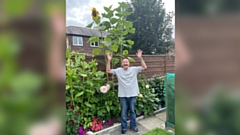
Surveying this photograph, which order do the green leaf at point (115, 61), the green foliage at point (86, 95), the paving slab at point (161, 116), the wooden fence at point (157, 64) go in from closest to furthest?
1. the green foliage at point (86, 95)
2. the green leaf at point (115, 61)
3. the paving slab at point (161, 116)
4. the wooden fence at point (157, 64)

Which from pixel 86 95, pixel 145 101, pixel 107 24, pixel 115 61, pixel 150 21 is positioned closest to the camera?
pixel 86 95

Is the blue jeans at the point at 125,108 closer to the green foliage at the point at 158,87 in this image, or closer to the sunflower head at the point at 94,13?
the green foliage at the point at 158,87

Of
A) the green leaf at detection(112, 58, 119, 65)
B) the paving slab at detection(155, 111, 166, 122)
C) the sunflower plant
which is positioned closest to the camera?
the sunflower plant

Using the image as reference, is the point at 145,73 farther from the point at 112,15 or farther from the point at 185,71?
the point at 185,71

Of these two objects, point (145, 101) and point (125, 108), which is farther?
point (145, 101)

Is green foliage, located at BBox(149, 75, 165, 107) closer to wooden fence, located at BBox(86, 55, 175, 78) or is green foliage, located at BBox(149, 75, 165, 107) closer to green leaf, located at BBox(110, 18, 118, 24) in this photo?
wooden fence, located at BBox(86, 55, 175, 78)

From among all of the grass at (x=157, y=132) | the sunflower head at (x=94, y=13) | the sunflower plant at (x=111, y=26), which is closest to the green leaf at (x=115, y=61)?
the sunflower plant at (x=111, y=26)

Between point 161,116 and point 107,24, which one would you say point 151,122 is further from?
point 107,24

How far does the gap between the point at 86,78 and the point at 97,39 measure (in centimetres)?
74

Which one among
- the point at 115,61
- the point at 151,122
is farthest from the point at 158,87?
the point at 115,61

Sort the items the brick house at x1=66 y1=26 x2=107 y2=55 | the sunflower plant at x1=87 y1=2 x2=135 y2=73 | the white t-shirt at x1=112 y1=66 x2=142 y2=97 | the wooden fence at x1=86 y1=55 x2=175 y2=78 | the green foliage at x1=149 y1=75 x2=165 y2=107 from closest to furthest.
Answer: the brick house at x1=66 y1=26 x2=107 y2=55
the white t-shirt at x1=112 y1=66 x2=142 y2=97
the sunflower plant at x1=87 y1=2 x2=135 y2=73
the green foliage at x1=149 y1=75 x2=165 y2=107
the wooden fence at x1=86 y1=55 x2=175 y2=78

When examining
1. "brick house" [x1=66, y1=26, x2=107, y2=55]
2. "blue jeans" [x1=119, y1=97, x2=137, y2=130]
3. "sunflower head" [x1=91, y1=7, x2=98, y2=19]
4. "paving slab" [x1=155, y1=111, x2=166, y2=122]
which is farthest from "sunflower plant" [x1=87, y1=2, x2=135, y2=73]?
"paving slab" [x1=155, y1=111, x2=166, y2=122]

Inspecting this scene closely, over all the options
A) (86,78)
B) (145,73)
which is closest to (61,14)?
(86,78)

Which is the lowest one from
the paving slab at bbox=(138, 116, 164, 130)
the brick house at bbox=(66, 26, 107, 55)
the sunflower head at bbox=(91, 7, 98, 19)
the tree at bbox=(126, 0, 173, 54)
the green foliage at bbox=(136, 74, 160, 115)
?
the paving slab at bbox=(138, 116, 164, 130)
